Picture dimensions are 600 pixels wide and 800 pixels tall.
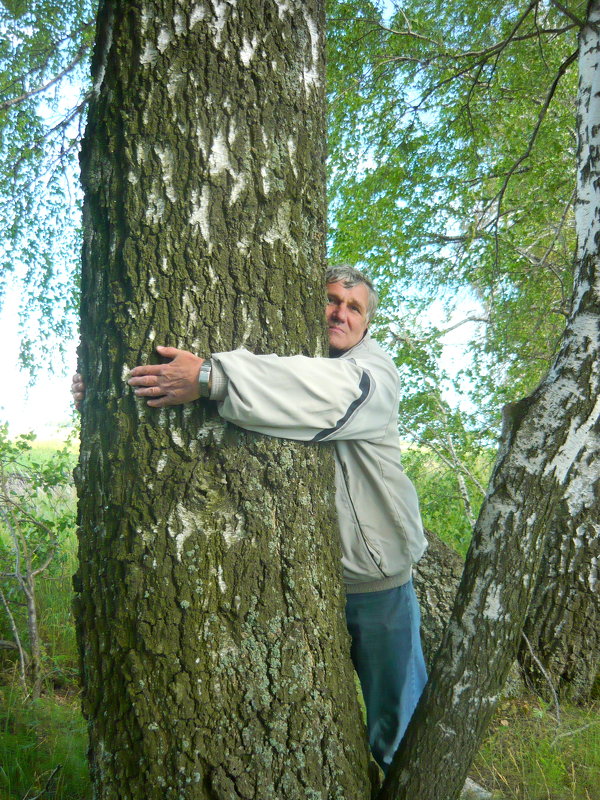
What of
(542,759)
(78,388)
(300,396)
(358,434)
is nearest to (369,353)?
(358,434)

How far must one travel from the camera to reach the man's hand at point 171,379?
1805 millimetres

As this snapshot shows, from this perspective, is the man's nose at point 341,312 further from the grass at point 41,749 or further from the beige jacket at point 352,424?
the grass at point 41,749

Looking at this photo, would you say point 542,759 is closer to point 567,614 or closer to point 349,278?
point 567,614

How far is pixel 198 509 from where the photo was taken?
184 cm

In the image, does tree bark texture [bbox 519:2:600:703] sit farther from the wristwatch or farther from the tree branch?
the tree branch

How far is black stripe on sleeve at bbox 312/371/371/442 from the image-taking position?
2039 mm

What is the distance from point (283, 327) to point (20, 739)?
8.26ft

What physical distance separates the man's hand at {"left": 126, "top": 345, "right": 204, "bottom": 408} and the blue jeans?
1.15m

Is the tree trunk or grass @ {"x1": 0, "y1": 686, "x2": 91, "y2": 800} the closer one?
grass @ {"x1": 0, "y1": 686, "x2": 91, "y2": 800}

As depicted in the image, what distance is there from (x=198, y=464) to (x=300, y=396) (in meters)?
0.37

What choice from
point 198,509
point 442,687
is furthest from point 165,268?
point 442,687

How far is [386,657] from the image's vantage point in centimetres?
253

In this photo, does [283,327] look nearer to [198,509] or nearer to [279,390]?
[279,390]

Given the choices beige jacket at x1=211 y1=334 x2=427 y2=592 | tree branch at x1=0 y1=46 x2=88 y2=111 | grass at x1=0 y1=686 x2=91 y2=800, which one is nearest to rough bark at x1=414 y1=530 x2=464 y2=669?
beige jacket at x1=211 y1=334 x2=427 y2=592
